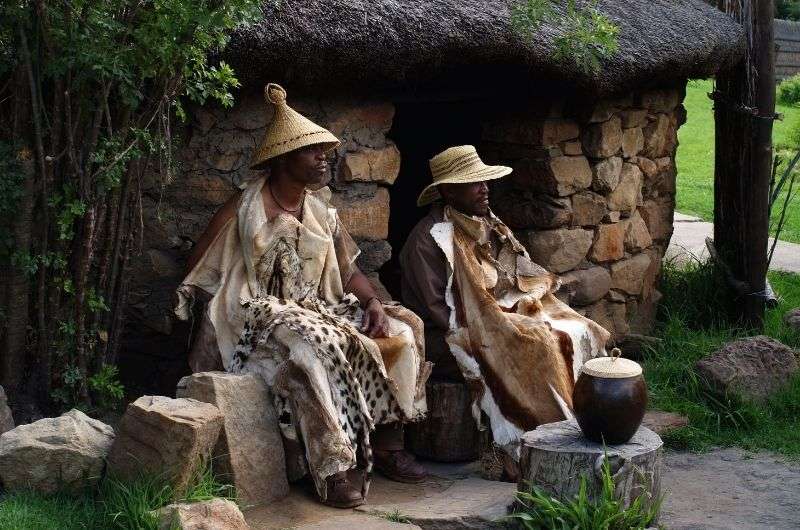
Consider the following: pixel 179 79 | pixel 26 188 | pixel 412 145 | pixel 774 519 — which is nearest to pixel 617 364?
pixel 774 519

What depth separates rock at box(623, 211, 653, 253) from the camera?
7.37 metres

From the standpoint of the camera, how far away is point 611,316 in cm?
727

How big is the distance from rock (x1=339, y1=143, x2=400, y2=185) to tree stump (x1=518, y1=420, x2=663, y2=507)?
1.73 metres

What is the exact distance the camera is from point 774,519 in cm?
497

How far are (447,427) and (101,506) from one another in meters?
1.86

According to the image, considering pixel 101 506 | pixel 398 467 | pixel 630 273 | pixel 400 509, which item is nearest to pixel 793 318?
pixel 630 273

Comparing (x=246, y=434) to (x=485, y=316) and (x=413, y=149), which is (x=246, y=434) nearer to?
(x=485, y=316)

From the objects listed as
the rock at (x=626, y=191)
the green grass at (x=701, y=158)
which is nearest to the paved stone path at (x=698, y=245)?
the green grass at (x=701, y=158)

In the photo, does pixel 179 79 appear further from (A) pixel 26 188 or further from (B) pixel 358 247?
(B) pixel 358 247

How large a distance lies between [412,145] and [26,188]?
139 inches

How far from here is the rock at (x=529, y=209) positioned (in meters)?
6.76

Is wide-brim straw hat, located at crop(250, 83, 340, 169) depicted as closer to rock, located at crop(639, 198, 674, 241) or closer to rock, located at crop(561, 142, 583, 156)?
rock, located at crop(561, 142, 583, 156)

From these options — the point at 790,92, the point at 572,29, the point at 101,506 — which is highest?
the point at 790,92

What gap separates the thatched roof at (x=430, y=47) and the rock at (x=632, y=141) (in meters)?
0.32
